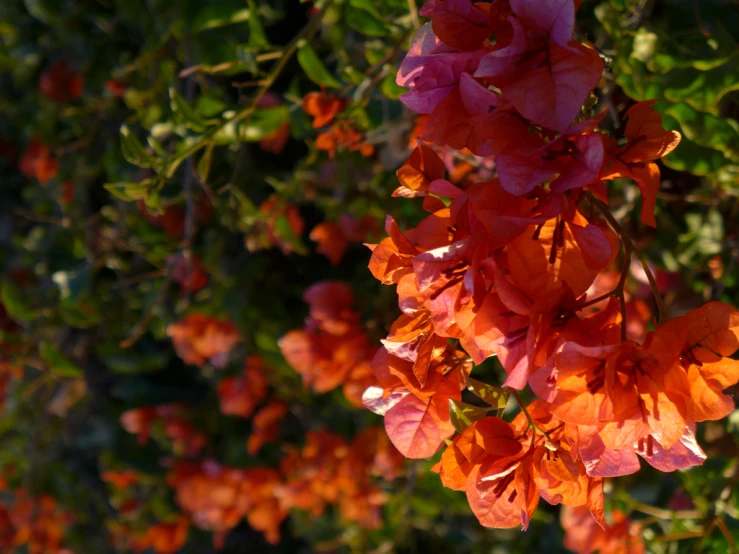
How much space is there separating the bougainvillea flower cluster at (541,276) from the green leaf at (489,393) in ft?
0.08

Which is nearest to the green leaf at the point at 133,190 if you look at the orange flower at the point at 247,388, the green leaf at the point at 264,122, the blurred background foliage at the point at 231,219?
the blurred background foliage at the point at 231,219

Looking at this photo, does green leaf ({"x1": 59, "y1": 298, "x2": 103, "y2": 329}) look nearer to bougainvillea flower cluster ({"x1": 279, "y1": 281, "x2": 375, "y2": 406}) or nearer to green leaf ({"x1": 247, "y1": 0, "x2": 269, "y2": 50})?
bougainvillea flower cluster ({"x1": 279, "y1": 281, "x2": 375, "y2": 406})

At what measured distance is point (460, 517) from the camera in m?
1.12

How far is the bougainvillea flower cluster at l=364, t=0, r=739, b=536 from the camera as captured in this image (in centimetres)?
33

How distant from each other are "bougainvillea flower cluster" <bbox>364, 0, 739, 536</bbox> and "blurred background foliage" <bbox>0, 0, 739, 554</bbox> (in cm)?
24

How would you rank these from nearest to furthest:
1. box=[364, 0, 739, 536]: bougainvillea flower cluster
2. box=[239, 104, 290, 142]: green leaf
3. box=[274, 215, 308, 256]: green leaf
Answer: box=[364, 0, 739, 536]: bougainvillea flower cluster, box=[239, 104, 290, 142]: green leaf, box=[274, 215, 308, 256]: green leaf

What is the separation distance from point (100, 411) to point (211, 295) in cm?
53

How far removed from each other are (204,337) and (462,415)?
0.68 meters

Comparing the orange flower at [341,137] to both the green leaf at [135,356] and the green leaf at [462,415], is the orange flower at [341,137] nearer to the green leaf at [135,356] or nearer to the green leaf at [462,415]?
the green leaf at [462,415]

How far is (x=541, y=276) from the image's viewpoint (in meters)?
0.35

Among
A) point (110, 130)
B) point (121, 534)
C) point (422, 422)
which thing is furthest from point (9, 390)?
point (422, 422)

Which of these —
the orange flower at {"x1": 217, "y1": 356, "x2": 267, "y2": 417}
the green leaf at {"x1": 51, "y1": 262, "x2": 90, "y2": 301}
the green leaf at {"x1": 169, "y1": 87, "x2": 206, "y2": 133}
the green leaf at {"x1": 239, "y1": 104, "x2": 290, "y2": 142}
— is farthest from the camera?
the orange flower at {"x1": 217, "y1": 356, "x2": 267, "y2": 417}

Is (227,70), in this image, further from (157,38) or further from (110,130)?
(110,130)

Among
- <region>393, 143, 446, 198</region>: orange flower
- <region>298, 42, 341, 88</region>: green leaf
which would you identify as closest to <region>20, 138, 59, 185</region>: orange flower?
<region>298, 42, 341, 88</region>: green leaf
